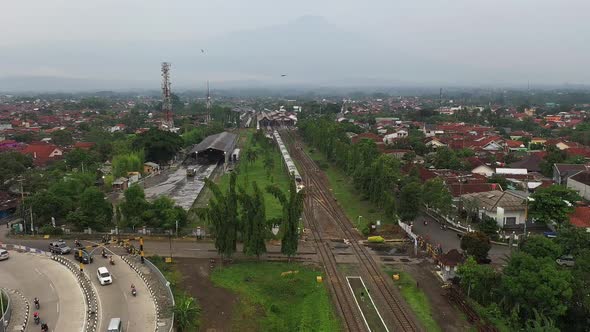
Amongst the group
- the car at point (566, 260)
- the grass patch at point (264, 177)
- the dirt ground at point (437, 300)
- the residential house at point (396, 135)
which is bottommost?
the dirt ground at point (437, 300)

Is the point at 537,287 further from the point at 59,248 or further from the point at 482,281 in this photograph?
the point at 59,248

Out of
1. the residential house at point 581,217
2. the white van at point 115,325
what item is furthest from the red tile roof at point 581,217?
the white van at point 115,325

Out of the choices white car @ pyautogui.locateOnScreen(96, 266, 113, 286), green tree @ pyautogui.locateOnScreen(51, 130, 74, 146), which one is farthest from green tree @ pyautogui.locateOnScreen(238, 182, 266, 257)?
→ green tree @ pyautogui.locateOnScreen(51, 130, 74, 146)

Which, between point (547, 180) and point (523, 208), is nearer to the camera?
point (523, 208)

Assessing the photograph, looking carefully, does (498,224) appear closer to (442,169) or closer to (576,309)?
(576,309)

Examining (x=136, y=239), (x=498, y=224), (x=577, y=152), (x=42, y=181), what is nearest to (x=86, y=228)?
(x=136, y=239)

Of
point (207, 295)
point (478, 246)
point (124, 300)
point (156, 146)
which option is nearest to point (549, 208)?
point (478, 246)

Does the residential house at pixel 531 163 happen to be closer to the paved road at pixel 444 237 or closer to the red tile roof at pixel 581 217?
the red tile roof at pixel 581 217
